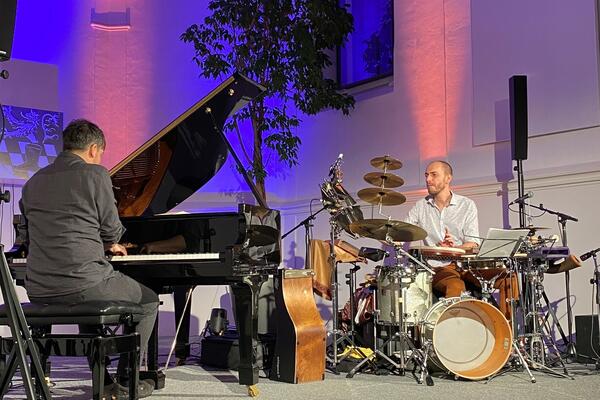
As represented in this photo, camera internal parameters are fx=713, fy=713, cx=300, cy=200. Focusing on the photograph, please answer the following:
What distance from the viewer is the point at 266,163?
28.3 ft

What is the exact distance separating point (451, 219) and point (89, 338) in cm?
332

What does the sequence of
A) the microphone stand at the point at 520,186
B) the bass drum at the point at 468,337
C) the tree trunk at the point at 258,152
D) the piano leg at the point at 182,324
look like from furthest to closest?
the tree trunk at the point at 258,152 → the microphone stand at the point at 520,186 → the piano leg at the point at 182,324 → the bass drum at the point at 468,337

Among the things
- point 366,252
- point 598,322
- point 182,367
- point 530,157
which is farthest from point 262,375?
point 530,157

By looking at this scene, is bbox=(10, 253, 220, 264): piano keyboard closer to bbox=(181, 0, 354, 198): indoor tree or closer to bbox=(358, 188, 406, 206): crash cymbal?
bbox=(358, 188, 406, 206): crash cymbal

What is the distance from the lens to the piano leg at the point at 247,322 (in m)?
3.94

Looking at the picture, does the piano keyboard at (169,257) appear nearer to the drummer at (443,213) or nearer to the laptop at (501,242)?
the laptop at (501,242)

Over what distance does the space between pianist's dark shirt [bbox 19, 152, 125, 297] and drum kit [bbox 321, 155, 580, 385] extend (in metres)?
1.71

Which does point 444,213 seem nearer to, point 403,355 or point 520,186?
point 520,186

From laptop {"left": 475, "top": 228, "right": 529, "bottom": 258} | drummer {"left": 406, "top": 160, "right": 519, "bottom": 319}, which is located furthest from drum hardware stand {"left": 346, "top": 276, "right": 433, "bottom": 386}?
drummer {"left": 406, "top": 160, "right": 519, "bottom": 319}

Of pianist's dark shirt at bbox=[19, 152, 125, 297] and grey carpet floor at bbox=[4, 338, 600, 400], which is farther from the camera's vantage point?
grey carpet floor at bbox=[4, 338, 600, 400]

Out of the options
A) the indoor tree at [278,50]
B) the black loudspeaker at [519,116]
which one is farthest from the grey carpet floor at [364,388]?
the indoor tree at [278,50]

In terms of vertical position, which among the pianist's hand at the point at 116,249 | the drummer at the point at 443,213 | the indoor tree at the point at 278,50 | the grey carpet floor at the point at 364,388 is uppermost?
the indoor tree at the point at 278,50

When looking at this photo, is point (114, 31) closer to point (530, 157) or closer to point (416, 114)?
point (416, 114)

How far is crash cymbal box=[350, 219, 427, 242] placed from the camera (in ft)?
14.2
